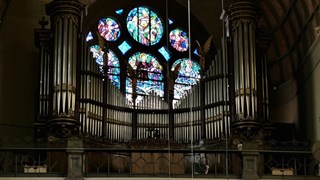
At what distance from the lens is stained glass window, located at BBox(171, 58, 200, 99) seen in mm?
22188

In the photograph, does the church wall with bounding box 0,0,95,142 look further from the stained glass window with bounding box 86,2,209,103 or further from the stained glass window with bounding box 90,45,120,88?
the stained glass window with bounding box 86,2,209,103

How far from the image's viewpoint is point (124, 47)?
22.3 m

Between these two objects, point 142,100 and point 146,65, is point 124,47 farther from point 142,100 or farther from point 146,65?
point 142,100

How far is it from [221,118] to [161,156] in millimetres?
2000

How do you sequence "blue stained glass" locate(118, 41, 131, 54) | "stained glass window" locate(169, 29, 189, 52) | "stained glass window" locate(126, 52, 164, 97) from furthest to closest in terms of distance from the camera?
1. "stained glass window" locate(169, 29, 189, 52)
2. "blue stained glass" locate(118, 41, 131, 54)
3. "stained glass window" locate(126, 52, 164, 97)

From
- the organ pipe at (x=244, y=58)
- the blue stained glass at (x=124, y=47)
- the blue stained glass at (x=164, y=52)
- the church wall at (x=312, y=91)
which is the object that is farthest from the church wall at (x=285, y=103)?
the blue stained glass at (x=124, y=47)

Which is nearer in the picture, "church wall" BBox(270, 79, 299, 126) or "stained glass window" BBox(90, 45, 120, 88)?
"church wall" BBox(270, 79, 299, 126)

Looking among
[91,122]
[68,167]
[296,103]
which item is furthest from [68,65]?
[296,103]

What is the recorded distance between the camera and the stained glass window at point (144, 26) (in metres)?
22.6

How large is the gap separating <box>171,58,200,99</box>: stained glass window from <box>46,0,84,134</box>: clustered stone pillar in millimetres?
4246

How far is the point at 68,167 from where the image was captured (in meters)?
16.6

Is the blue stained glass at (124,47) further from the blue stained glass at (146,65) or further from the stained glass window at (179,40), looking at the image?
the stained glass window at (179,40)

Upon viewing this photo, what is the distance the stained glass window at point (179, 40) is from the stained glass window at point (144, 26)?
0.40 meters

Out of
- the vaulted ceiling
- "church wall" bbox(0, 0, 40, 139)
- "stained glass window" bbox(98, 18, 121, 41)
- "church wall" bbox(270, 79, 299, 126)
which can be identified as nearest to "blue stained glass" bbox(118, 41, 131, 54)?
"stained glass window" bbox(98, 18, 121, 41)
